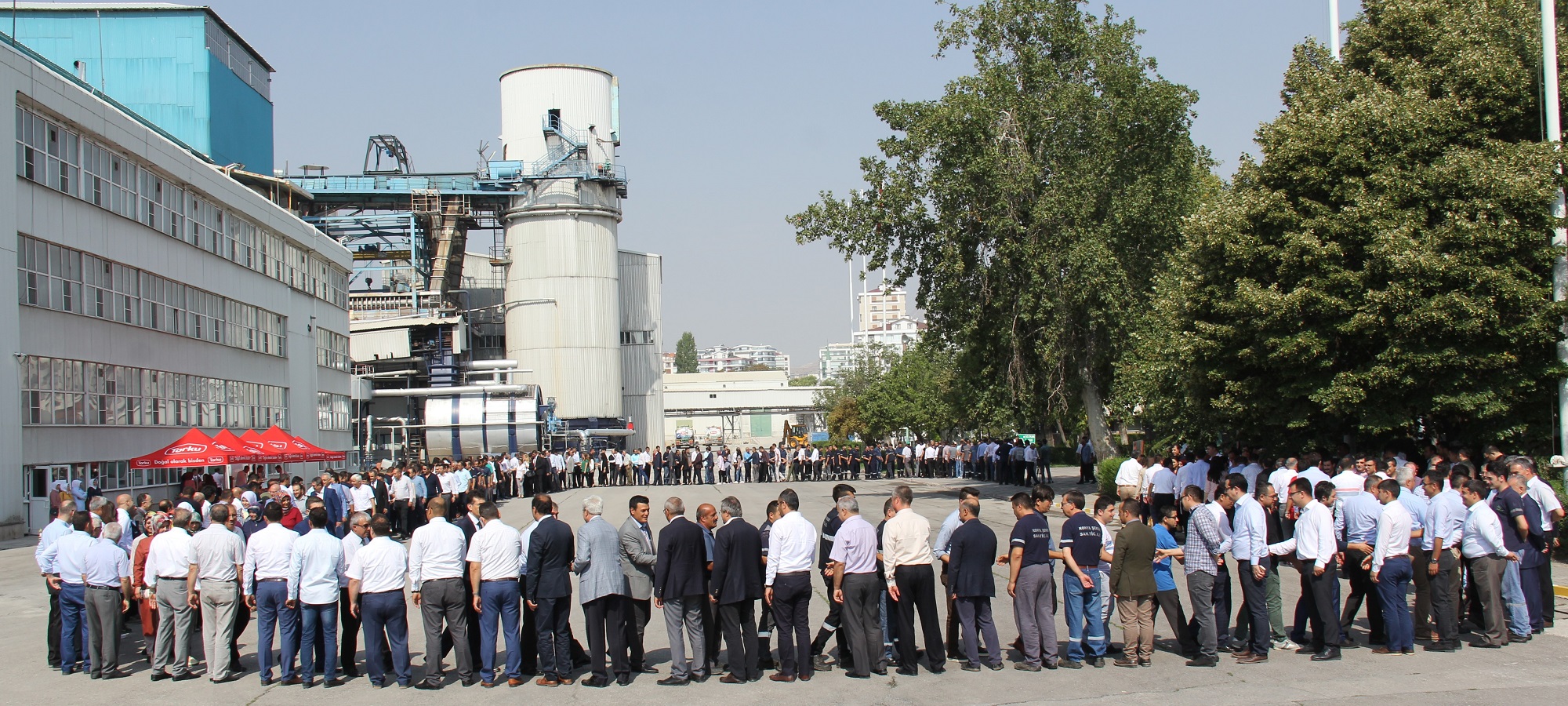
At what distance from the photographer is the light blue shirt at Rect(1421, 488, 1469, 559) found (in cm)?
1041

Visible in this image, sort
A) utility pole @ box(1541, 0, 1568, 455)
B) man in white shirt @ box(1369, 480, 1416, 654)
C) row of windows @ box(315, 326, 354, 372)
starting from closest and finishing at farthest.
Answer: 1. man in white shirt @ box(1369, 480, 1416, 654)
2. utility pole @ box(1541, 0, 1568, 455)
3. row of windows @ box(315, 326, 354, 372)

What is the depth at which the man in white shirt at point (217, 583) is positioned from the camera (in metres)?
10.0

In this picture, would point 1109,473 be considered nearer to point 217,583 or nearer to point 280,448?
point 280,448

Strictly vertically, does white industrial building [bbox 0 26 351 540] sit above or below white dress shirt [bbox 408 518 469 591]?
above

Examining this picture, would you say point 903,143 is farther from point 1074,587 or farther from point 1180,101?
point 1074,587

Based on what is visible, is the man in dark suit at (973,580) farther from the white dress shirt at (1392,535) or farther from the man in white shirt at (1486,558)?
the man in white shirt at (1486,558)

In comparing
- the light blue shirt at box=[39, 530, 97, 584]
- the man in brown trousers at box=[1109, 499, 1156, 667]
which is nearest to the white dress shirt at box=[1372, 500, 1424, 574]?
the man in brown trousers at box=[1109, 499, 1156, 667]

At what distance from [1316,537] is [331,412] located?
42.3m

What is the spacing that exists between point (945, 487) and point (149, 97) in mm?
34358

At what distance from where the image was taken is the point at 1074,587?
9922 millimetres

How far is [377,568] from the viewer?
9.56m

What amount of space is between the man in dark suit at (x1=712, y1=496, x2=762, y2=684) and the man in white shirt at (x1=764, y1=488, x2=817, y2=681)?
0.15 metres

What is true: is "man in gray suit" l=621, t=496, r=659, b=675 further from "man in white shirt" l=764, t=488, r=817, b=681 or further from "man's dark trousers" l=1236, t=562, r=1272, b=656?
"man's dark trousers" l=1236, t=562, r=1272, b=656

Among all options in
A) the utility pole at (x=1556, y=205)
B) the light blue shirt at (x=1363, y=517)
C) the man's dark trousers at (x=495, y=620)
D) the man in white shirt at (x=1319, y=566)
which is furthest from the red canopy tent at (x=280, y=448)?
the utility pole at (x=1556, y=205)
